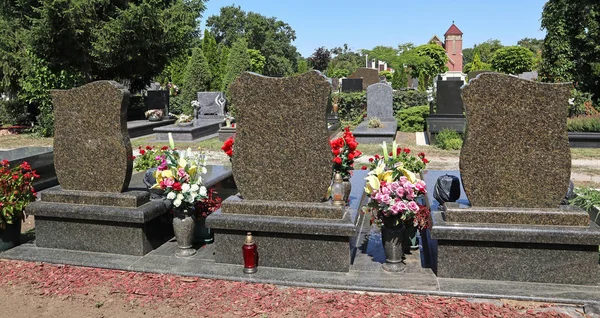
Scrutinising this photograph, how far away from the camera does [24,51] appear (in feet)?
65.5

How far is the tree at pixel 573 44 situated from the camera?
21094 mm

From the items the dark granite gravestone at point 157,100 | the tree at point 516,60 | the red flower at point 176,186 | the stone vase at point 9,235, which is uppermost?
the tree at point 516,60

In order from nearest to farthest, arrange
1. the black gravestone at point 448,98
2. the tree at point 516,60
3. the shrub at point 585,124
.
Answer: the shrub at point 585,124
the black gravestone at point 448,98
the tree at point 516,60

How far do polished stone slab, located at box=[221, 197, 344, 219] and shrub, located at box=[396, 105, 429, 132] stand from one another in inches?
587

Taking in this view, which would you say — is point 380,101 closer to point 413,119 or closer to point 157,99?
point 413,119

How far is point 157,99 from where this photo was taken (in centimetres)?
2261

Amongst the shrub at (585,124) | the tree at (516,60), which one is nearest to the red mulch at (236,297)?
the shrub at (585,124)

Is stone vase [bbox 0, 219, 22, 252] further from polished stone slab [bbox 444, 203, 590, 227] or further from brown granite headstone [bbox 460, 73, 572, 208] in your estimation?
brown granite headstone [bbox 460, 73, 572, 208]

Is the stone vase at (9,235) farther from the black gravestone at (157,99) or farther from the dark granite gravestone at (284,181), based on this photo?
the black gravestone at (157,99)

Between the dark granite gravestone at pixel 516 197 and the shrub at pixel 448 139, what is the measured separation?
9632mm

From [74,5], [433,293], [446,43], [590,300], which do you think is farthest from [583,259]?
[446,43]

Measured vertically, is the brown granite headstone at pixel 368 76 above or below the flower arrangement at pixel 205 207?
above

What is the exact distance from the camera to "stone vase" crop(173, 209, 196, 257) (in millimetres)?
5336

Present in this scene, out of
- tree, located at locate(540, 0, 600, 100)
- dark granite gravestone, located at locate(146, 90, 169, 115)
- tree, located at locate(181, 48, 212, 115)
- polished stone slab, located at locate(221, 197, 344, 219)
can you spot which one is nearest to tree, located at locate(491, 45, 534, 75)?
tree, located at locate(540, 0, 600, 100)
